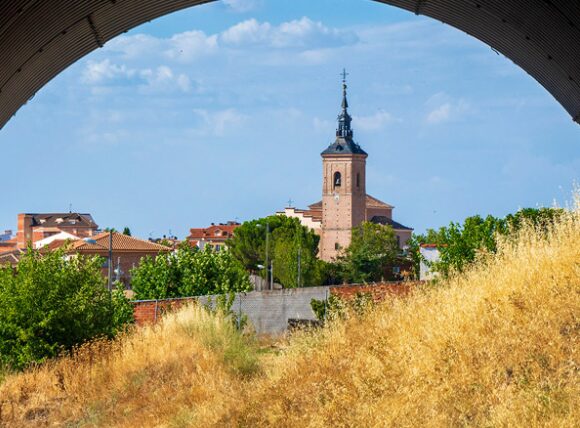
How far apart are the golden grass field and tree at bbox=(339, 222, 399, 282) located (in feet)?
290

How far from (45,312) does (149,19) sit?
13933mm

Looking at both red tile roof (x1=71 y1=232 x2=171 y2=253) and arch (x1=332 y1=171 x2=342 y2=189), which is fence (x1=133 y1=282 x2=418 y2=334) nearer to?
red tile roof (x1=71 y1=232 x2=171 y2=253)

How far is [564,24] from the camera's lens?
8.82 metres

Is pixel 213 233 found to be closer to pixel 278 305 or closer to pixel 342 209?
pixel 342 209

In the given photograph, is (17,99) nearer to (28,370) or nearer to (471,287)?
(471,287)

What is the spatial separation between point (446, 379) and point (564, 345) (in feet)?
5.09

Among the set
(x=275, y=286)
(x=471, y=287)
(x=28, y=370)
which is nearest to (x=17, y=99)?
(x=471, y=287)

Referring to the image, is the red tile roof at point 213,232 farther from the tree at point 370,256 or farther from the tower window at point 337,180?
the tree at point 370,256

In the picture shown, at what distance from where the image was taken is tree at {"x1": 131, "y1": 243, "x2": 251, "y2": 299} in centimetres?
4153

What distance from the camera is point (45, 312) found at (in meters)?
23.0

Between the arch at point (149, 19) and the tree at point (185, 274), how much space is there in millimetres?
31394

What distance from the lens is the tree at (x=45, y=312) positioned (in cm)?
2295

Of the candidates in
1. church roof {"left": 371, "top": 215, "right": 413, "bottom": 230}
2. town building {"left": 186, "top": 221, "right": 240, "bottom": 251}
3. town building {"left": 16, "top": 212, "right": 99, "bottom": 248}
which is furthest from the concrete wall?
church roof {"left": 371, "top": 215, "right": 413, "bottom": 230}

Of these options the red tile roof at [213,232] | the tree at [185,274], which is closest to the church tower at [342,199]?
the red tile roof at [213,232]
